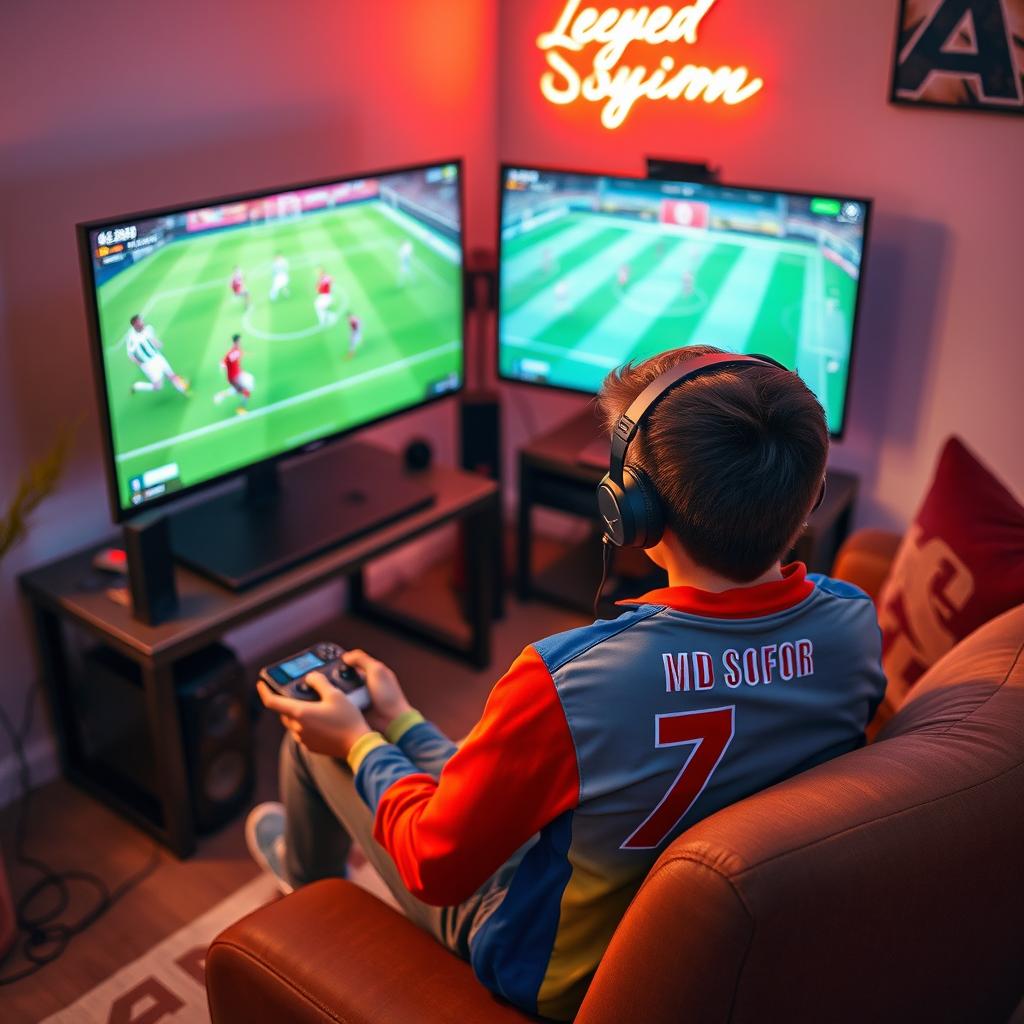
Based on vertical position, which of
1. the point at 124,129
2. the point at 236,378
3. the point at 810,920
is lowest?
the point at 810,920

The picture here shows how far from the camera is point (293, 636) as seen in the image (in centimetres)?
317

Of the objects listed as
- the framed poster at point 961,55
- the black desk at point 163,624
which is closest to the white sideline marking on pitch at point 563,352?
the black desk at point 163,624

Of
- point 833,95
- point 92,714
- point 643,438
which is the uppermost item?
point 833,95

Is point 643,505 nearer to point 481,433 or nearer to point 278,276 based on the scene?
point 278,276

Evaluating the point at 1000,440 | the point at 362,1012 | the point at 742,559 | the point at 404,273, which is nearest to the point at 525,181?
the point at 404,273

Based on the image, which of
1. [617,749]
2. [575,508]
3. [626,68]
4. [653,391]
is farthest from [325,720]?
[626,68]

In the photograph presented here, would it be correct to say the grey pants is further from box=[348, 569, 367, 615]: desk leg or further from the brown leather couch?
box=[348, 569, 367, 615]: desk leg

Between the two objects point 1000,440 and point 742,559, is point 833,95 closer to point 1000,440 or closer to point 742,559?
point 1000,440

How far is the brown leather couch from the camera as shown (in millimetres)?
1065

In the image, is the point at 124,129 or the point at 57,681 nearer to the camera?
the point at 124,129

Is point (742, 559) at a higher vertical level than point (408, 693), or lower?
higher

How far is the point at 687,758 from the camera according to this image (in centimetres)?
127

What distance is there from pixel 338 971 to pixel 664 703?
1.79ft

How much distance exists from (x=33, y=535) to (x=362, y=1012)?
1486mm
